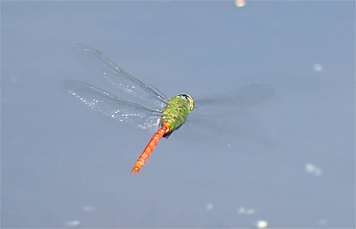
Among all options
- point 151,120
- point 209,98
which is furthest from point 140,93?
point 209,98

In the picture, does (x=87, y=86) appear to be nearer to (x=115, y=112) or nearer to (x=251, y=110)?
(x=115, y=112)

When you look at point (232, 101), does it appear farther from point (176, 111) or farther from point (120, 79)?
point (120, 79)

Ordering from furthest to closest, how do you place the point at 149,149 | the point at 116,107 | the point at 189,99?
the point at 189,99
the point at 116,107
the point at 149,149

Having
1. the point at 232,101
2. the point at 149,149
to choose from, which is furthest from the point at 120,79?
the point at 232,101

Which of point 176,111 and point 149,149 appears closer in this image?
point 149,149

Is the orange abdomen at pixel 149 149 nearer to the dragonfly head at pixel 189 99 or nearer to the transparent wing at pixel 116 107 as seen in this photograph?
the transparent wing at pixel 116 107

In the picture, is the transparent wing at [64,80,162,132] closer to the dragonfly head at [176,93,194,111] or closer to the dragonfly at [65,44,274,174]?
the dragonfly at [65,44,274,174]
